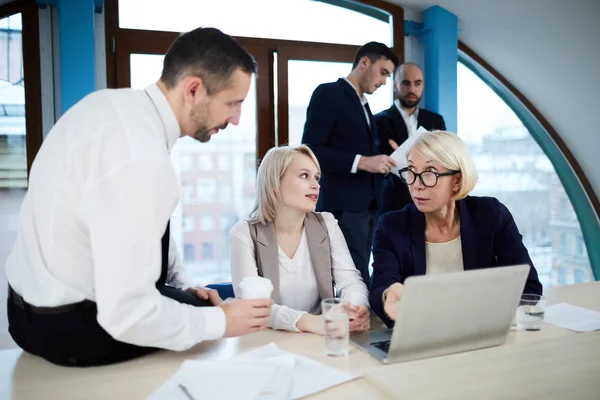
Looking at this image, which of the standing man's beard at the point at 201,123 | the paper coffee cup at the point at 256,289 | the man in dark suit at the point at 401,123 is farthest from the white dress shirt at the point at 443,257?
the man in dark suit at the point at 401,123

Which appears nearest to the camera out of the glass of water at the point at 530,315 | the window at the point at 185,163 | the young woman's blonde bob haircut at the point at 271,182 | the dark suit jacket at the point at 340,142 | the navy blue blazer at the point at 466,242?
the glass of water at the point at 530,315

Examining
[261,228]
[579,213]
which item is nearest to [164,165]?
[261,228]

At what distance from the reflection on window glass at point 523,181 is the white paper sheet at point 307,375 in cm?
417

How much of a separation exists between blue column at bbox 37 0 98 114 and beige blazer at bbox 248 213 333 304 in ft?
6.65

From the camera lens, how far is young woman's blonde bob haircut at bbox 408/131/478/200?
1.84m

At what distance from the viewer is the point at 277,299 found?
6.31 feet

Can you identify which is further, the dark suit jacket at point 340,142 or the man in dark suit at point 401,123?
the man in dark suit at point 401,123

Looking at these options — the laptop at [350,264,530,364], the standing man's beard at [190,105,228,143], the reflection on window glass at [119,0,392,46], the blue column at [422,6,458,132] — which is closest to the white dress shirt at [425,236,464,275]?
the laptop at [350,264,530,364]

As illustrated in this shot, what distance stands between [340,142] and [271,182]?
42.8 inches

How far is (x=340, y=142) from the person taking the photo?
306 centimetres

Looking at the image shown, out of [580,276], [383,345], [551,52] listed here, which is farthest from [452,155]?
[580,276]

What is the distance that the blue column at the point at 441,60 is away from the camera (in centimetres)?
435

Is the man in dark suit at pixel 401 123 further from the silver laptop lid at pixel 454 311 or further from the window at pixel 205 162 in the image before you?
the silver laptop lid at pixel 454 311

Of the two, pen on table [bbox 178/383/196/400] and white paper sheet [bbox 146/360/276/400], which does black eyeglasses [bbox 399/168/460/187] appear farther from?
pen on table [bbox 178/383/196/400]
